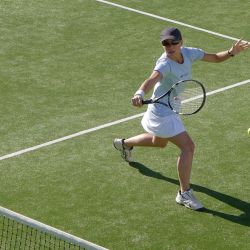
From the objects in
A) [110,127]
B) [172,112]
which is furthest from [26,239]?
[110,127]

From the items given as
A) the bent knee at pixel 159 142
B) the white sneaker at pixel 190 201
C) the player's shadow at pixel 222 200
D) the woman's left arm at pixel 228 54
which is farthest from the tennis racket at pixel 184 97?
the player's shadow at pixel 222 200

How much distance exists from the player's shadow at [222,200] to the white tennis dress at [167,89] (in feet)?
3.19

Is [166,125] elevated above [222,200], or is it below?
above

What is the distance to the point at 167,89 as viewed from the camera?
11.9m

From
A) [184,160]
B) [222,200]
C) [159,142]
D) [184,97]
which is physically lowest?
[222,200]

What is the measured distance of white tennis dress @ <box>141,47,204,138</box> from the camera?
11.8 meters

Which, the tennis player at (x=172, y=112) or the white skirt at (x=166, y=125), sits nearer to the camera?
the tennis player at (x=172, y=112)

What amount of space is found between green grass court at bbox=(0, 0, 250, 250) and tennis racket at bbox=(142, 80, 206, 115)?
1206mm

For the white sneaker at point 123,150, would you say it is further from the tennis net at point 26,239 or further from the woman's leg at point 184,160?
the tennis net at point 26,239

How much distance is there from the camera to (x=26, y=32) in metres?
19.1

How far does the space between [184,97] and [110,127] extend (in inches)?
118

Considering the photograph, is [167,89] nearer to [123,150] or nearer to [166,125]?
[166,125]

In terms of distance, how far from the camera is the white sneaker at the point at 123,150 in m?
13.2

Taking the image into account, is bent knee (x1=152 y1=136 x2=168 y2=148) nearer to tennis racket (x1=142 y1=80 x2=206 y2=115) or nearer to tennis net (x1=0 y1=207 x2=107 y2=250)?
tennis racket (x1=142 y1=80 x2=206 y2=115)
